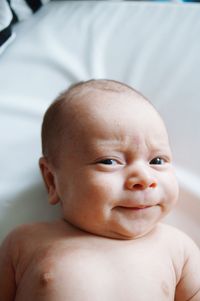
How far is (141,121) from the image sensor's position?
2.74 feet

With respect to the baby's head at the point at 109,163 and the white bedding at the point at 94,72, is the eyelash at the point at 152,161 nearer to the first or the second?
the baby's head at the point at 109,163

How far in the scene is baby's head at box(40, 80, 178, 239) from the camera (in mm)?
782

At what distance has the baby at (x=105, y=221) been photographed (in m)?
0.76

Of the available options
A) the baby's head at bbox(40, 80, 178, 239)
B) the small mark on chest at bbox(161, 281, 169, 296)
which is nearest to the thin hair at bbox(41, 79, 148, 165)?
the baby's head at bbox(40, 80, 178, 239)

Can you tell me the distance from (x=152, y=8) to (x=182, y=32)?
14 centimetres

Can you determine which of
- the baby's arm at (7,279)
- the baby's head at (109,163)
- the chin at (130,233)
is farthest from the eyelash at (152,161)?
the baby's arm at (7,279)

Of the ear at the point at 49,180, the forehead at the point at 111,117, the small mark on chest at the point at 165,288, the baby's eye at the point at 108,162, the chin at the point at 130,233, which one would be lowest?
the small mark on chest at the point at 165,288

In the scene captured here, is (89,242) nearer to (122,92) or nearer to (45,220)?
(45,220)

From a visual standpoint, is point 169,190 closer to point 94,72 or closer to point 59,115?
point 59,115

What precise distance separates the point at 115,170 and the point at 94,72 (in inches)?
15.9

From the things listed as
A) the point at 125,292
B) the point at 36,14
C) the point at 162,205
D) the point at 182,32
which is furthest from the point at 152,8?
the point at 125,292

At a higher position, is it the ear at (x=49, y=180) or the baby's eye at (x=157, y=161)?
the ear at (x=49, y=180)

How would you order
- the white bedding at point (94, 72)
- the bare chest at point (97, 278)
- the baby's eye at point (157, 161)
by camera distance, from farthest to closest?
the white bedding at point (94, 72) < the baby's eye at point (157, 161) < the bare chest at point (97, 278)

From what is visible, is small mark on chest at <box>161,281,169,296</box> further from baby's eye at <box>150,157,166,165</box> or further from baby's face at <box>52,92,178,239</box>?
baby's eye at <box>150,157,166,165</box>
